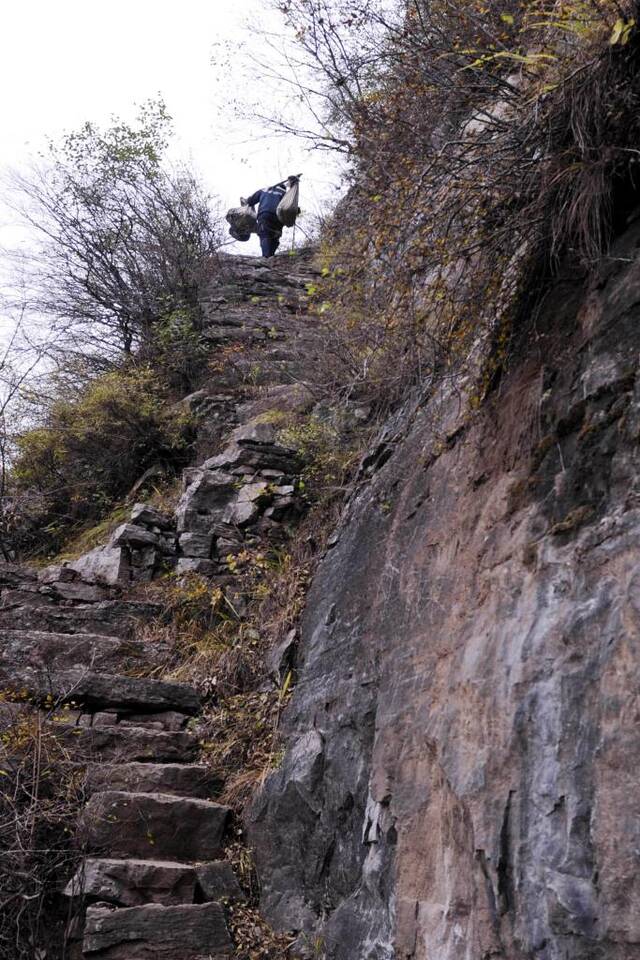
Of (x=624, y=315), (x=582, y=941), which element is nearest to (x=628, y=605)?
(x=582, y=941)

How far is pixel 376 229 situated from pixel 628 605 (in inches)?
108

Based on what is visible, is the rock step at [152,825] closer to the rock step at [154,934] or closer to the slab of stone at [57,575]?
the rock step at [154,934]

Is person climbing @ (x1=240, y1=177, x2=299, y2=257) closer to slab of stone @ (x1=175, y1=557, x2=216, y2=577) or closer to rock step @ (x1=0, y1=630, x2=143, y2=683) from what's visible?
slab of stone @ (x1=175, y1=557, x2=216, y2=577)

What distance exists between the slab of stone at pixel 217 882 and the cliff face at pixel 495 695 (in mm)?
204

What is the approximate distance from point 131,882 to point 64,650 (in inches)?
94.6

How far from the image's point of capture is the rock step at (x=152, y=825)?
227 inches

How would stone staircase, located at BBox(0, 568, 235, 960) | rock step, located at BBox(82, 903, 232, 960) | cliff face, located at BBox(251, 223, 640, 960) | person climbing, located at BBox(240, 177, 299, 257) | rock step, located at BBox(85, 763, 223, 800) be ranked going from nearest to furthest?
cliff face, located at BBox(251, 223, 640, 960) → rock step, located at BBox(82, 903, 232, 960) → stone staircase, located at BBox(0, 568, 235, 960) → rock step, located at BBox(85, 763, 223, 800) → person climbing, located at BBox(240, 177, 299, 257)

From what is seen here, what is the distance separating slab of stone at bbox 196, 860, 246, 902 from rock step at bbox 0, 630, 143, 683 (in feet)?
6.59

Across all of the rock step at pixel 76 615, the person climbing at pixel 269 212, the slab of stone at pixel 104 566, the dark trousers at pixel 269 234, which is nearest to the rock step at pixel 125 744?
the rock step at pixel 76 615

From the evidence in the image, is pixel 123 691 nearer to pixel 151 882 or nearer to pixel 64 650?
pixel 64 650

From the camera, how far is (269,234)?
14836mm

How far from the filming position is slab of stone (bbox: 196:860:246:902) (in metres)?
5.59

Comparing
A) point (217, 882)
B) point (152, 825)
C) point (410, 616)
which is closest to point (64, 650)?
point (152, 825)

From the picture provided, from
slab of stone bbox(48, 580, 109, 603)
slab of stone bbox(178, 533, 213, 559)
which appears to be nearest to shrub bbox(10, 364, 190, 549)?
slab of stone bbox(178, 533, 213, 559)
